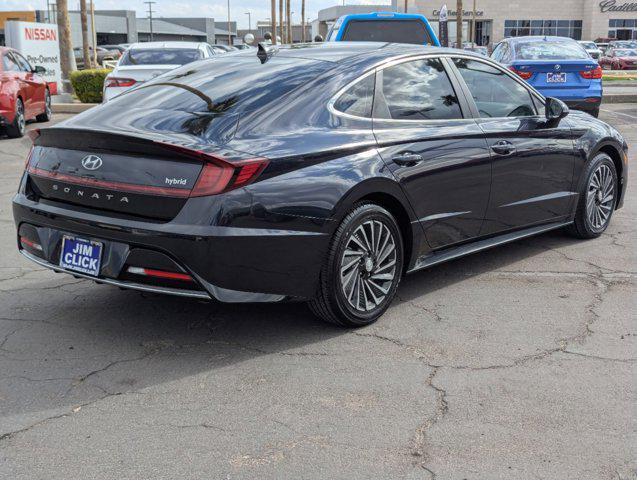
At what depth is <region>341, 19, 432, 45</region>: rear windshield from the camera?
529 inches

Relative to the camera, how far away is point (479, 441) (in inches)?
132

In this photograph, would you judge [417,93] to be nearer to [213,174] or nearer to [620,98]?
[213,174]

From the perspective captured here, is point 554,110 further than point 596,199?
No

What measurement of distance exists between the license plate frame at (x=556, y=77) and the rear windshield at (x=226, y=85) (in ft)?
32.2

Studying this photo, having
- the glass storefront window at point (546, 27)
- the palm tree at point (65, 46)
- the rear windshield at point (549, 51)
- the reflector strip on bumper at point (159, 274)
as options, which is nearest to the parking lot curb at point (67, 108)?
the palm tree at point (65, 46)

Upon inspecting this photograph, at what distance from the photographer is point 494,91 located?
5789mm

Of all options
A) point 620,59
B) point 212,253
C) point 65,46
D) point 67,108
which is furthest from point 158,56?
point 620,59

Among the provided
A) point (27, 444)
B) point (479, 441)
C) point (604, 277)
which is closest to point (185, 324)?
point (27, 444)

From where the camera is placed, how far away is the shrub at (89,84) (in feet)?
66.1

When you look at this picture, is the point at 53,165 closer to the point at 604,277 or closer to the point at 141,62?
the point at 604,277

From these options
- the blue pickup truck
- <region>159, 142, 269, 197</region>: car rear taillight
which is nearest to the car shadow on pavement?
<region>159, 142, 269, 197</region>: car rear taillight

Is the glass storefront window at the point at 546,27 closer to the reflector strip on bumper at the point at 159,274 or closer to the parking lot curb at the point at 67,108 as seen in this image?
the parking lot curb at the point at 67,108

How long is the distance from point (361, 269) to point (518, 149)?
1.73 m

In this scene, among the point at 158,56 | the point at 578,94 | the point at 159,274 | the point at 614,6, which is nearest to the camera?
the point at 159,274
